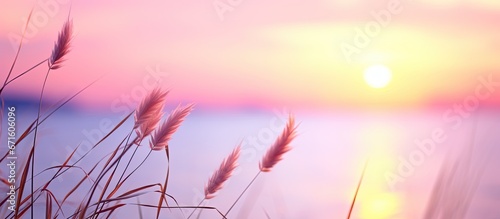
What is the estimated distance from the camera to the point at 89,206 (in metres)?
1.01

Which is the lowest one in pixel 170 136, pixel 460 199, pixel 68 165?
pixel 68 165

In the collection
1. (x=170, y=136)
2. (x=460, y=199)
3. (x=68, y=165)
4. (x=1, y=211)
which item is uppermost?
(x=460, y=199)

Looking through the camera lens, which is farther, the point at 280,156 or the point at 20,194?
the point at 280,156

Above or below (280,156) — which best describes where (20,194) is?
below

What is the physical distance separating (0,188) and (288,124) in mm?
528

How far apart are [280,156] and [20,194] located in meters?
0.44

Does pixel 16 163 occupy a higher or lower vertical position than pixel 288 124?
lower

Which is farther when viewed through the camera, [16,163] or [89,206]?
[16,163]

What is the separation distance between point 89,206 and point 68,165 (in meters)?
0.10

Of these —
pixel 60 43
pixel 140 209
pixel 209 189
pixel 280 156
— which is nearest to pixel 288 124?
pixel 280 156

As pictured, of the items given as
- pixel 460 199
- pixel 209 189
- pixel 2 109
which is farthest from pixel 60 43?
pixel 460 199

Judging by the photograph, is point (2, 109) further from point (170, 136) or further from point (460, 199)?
point (460, 199)

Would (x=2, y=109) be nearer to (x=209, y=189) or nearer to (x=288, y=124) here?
(x=209, y=189)

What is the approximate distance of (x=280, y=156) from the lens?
3.64ft
